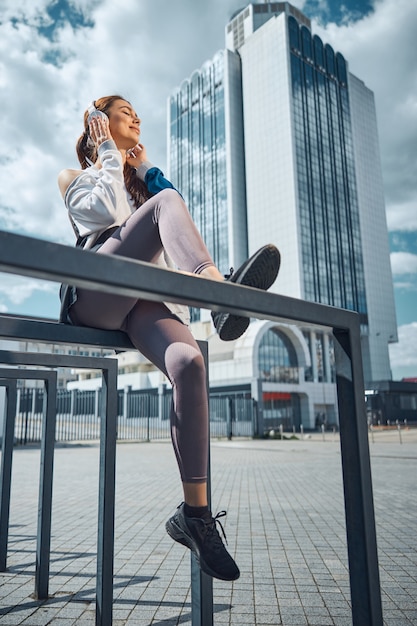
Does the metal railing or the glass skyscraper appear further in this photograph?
the glass skyscraper

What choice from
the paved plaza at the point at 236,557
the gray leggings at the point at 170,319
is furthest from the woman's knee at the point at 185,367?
the paved plaza at the point at 236,557

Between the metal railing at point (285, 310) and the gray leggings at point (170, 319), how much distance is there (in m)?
0.39

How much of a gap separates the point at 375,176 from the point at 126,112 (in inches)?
3188

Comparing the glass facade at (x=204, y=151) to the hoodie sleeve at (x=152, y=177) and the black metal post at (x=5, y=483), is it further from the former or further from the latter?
the hoodie sleeve at (x=152, y=177)

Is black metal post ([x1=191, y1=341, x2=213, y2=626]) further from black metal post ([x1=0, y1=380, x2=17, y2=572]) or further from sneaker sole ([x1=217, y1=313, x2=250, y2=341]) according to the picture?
black metal post ([x1=0, y1=380, x2=17, y2=572])

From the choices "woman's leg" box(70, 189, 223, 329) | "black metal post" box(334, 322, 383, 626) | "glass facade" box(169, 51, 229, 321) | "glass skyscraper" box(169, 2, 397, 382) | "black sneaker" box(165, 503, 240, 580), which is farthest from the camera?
"glass facade" box(169, 51, 229, 321)

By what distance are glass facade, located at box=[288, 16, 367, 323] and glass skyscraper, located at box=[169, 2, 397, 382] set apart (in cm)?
16

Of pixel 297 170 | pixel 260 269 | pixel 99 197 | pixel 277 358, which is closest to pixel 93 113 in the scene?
pixel 99 197

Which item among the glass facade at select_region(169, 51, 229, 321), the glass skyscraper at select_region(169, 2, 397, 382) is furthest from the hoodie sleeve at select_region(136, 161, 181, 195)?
the glass facade at select_region(169, 51, 229, 321)

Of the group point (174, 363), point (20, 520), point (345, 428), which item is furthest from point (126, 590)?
point (20, 520)

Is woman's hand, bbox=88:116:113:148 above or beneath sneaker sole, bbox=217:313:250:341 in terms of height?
above

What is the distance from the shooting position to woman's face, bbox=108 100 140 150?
2.10 m

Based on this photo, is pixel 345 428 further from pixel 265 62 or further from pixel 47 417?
pixel 265 62

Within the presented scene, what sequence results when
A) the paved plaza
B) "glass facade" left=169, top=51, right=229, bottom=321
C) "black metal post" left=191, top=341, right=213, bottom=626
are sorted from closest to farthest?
"black metal post" left=191, top=341, right=213, bottom=626 → the paved plaza → "glass facade" left=169, top=51, right=229, bottom=321
